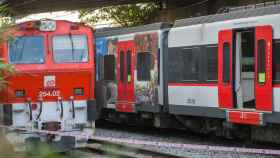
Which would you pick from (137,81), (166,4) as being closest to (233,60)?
(137,81)

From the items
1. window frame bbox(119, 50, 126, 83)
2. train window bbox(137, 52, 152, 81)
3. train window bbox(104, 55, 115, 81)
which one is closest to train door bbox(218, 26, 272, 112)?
train window bbox(137, 52, 152, 81)

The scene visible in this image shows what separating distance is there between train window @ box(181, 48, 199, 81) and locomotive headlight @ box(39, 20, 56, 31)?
12.7 feet

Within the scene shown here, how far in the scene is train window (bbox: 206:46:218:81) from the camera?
1455cm

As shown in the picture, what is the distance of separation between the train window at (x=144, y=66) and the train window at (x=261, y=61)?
5.48 metres

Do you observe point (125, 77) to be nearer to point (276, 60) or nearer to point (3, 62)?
point (276, 60)

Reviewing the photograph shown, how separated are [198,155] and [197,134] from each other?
497 centimetres

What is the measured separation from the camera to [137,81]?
18.8 m

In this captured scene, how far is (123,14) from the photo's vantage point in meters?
43.3

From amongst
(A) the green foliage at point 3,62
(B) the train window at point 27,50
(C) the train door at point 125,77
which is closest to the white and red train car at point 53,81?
(B) the train window at point 27,50

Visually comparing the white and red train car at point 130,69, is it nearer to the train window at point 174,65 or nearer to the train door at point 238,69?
the train window at point 174,65

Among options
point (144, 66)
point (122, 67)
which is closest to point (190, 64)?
point (144, 66)

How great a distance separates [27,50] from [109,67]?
25.1 feet

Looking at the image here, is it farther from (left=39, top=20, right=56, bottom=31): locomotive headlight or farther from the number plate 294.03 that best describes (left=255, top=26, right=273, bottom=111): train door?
(left=39, top=20, right=56, bottom=31): locomotive headlight

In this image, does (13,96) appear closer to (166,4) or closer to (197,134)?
(197,134)
